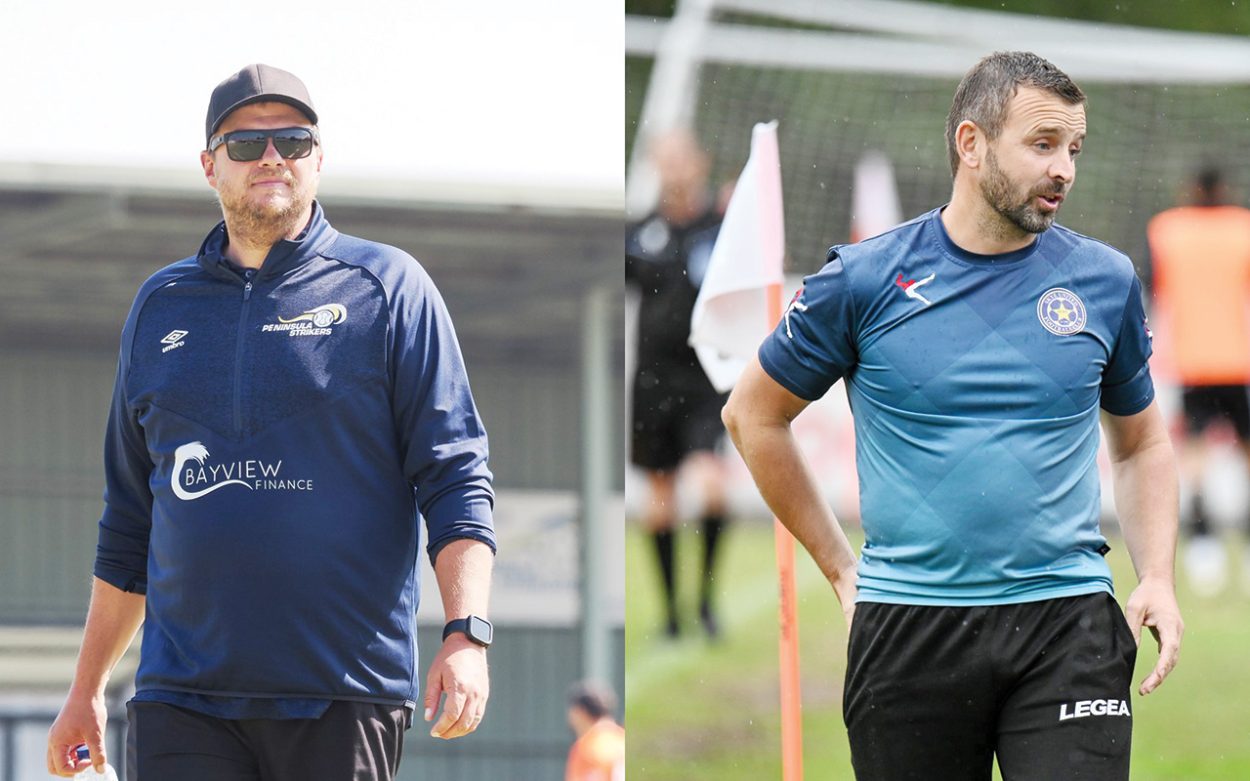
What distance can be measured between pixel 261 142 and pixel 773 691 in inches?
298

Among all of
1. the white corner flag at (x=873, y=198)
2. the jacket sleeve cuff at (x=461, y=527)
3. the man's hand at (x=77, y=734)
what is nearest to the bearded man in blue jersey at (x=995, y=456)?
the jacket sleeve cuff at (x=461, y=527)

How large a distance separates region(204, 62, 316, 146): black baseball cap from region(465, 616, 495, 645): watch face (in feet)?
3.33

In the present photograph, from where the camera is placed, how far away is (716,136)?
708 centimetres

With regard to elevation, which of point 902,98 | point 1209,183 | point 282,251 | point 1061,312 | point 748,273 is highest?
point 902,98

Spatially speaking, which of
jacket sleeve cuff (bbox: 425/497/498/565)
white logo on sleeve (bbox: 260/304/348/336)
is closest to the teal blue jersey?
jacket sleeve cuff (bbox: 425/497/498/565)

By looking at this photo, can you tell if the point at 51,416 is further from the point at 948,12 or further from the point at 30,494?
the point at 948,12

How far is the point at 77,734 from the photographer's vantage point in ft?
11.7

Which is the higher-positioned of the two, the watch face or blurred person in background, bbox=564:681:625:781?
the watch face

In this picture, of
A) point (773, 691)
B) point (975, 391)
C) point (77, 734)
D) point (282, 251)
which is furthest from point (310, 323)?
point (773, 691)

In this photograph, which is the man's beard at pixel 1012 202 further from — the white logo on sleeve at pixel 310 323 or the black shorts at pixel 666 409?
the black shorts at pixel 666 409

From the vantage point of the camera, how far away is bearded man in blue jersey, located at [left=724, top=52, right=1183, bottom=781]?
3062 millimetres

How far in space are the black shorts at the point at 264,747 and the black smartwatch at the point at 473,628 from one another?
0.66ft

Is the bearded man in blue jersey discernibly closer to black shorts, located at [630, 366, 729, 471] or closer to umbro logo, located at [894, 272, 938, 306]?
umbro logo, located at [894, 272, 938, 306]

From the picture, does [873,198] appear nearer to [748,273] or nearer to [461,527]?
[748,273]
